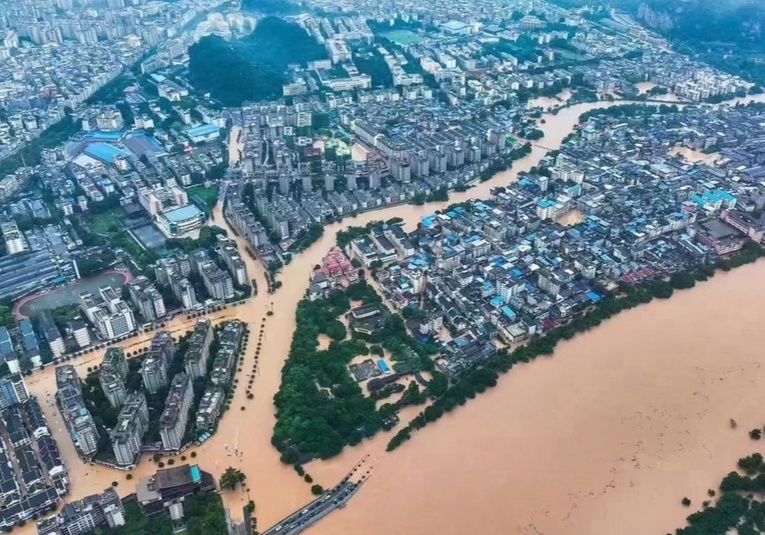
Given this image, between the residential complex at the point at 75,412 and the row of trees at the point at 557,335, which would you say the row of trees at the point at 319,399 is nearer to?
the row of trees at the point at 557,335

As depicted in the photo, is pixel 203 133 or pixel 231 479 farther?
pixel 203 133

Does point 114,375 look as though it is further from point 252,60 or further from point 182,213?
point 252,60

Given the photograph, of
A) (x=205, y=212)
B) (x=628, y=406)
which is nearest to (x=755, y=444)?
(x=628, y=406)

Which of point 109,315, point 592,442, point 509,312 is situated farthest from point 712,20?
point 109,315

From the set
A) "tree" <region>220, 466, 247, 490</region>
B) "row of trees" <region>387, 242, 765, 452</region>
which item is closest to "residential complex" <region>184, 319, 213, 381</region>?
"tree" <region>220, 466, 247, 490</region>

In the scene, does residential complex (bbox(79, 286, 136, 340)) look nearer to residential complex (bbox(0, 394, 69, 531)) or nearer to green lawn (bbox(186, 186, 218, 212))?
residential complex (bbox(0, 394, 69, 531))

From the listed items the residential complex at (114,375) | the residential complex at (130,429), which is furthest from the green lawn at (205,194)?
the residential complex at (130,429)

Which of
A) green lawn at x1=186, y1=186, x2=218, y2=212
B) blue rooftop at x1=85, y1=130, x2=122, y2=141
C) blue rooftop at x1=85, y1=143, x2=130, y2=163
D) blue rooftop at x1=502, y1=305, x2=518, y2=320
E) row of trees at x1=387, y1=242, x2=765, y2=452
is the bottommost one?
row of trees at x1=387, y1=242, x2=765, y2=452

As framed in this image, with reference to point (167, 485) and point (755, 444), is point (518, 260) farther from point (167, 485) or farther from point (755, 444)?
point (167, 485)
